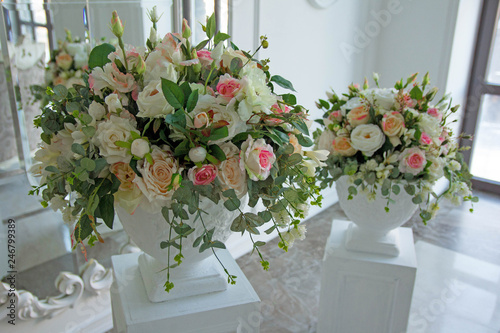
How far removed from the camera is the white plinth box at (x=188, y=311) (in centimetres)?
88

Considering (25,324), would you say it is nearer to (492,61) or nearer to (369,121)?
(369,121)

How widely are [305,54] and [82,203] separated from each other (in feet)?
6.41

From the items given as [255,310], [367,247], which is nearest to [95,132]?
[255,310]

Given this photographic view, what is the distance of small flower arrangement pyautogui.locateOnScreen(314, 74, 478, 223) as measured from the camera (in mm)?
1250

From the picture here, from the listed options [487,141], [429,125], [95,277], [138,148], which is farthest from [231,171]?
[487,141]

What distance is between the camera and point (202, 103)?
72 centimetres

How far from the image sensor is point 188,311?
90 centimetres

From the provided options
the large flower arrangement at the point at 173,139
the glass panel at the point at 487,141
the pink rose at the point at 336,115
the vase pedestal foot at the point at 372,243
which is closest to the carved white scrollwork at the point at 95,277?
the large flower arrangement at the point at 173,139

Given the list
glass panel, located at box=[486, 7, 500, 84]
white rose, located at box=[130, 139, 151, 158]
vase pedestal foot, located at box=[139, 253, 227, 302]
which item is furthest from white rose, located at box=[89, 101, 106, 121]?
glass panel, located at box=[486, 7, 500, 84]

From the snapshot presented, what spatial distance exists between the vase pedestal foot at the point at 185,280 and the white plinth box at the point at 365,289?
64 centimetres

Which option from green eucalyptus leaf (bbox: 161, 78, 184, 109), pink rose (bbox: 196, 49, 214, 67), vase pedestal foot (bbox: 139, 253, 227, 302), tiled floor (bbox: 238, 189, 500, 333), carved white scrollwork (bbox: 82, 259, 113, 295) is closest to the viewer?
green eucalyptus leaf (bbox: 161, 78, 184, 109)

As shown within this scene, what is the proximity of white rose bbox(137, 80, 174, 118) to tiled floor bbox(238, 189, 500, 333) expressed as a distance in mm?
1367

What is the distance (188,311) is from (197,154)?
0.40 m

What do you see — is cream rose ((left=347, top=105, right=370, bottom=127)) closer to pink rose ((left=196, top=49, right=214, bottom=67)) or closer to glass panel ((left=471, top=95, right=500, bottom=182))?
pink rose ((left=196, top=49, right=214, bottom=67))
